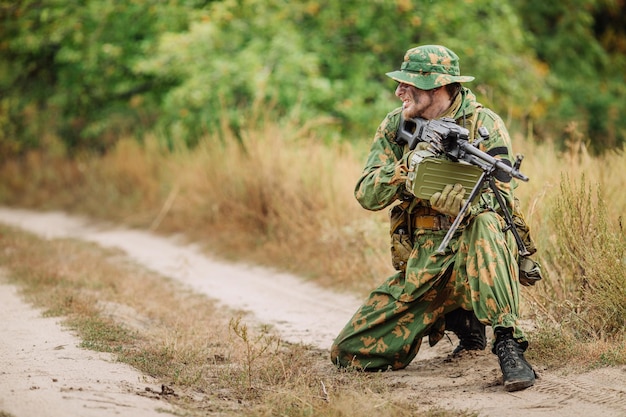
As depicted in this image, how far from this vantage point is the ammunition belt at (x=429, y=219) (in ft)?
14.9

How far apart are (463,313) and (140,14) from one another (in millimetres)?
9847

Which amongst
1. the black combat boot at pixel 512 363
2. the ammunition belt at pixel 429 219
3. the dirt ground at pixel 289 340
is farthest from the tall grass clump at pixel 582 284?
the ammunition belt at pixel 429 219

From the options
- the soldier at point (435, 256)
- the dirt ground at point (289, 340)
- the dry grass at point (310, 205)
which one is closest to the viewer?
the dirt ground at point (289, 340)

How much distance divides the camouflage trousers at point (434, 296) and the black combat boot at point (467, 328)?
0.60ft

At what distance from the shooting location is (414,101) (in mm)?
4605

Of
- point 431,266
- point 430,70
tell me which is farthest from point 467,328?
point 430,70

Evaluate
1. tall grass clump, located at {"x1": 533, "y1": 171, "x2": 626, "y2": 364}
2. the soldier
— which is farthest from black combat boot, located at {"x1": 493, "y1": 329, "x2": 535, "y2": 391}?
tall grass clump, located at {"x1": 533, "y1": 171, "x2": 626, "y2": 364}

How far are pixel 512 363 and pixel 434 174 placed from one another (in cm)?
98

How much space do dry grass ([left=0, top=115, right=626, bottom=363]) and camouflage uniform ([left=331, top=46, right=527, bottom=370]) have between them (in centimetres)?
63

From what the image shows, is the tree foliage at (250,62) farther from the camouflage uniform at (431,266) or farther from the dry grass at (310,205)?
the camouflage uniform at (431,266)

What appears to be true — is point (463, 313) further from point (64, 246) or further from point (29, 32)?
point (29, 32)

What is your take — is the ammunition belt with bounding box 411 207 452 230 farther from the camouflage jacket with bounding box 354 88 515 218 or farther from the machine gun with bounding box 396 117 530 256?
the machine gun with bounding box 396 117 530 256

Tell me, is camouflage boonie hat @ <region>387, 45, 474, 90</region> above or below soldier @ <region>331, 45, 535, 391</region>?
above

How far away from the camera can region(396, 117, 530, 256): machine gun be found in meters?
4.18
